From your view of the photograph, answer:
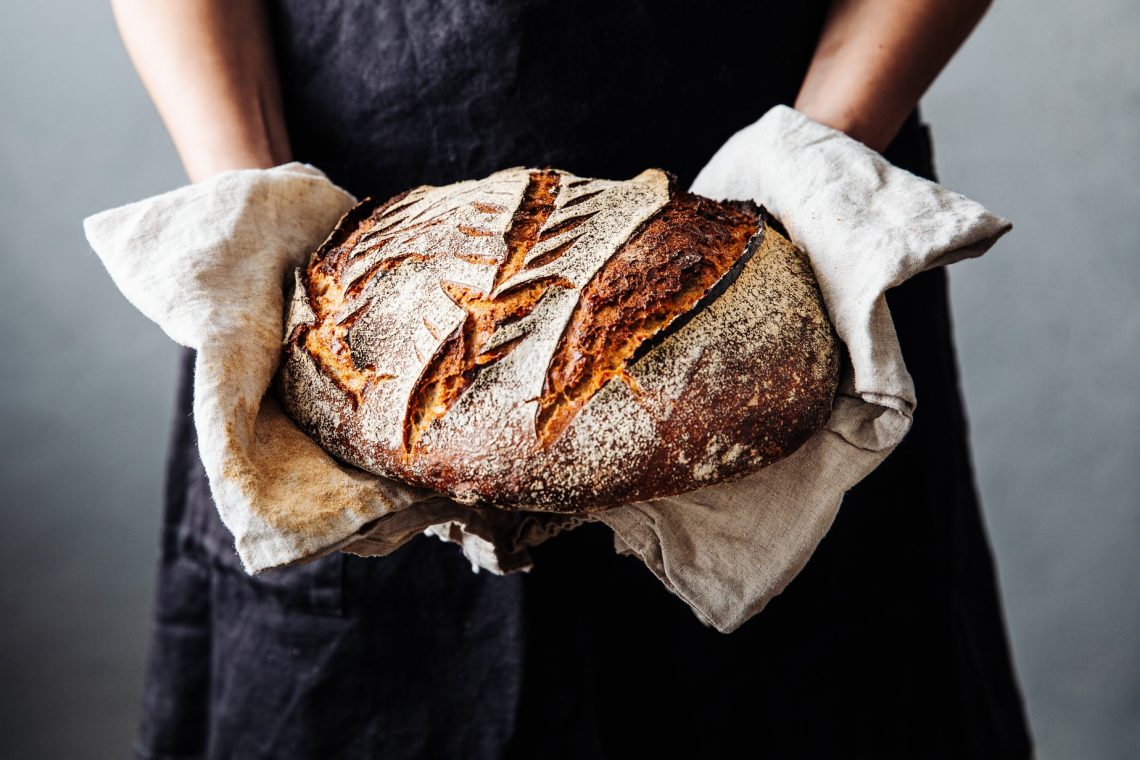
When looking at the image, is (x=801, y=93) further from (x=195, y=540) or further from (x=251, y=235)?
(x=195, y=540)

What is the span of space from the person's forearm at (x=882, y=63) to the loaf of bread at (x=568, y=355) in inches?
11.2

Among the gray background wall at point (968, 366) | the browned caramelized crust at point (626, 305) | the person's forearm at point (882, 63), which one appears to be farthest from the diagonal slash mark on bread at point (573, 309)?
the gray background wall at point (968, 366)

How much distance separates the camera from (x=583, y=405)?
68cm

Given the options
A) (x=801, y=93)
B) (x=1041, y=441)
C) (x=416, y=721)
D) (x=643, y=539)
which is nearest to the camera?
(x=643, y=539)

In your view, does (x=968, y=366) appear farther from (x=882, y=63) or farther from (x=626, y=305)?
(x=626, y=305)

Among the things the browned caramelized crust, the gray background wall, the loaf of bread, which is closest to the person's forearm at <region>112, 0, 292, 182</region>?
the loaf of bread

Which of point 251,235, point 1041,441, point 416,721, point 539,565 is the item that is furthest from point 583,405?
point 1041,441

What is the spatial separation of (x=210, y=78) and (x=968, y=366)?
1.64 m

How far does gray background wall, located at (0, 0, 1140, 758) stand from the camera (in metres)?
1.79

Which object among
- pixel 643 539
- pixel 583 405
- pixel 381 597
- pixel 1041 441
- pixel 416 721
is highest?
pixel 583 405

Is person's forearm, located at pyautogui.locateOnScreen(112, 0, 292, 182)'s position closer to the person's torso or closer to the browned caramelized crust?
the person's torso

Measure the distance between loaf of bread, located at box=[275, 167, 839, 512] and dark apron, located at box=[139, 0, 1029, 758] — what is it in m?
0.33

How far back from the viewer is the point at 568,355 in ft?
2.28

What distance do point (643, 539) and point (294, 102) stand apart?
2.29 feet
